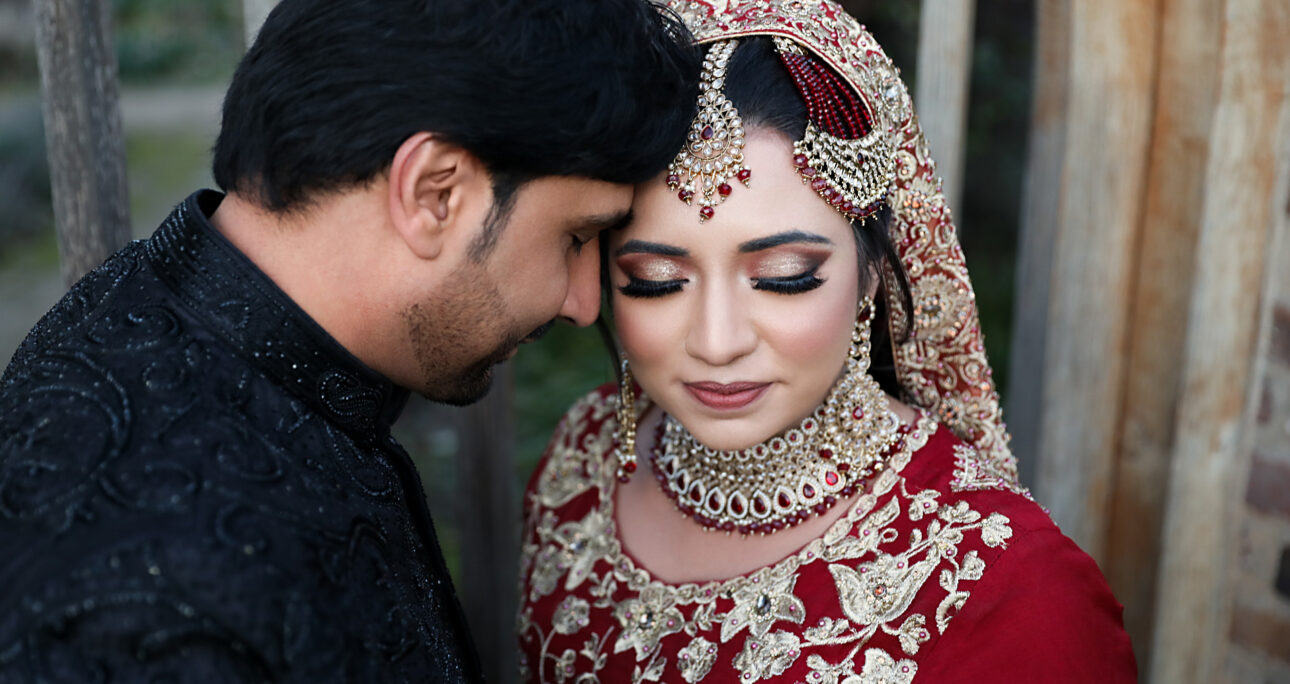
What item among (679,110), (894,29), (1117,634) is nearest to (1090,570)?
(1117,634)

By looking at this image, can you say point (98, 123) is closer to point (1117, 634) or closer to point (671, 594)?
point (671, 594)

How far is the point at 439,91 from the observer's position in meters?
1.47

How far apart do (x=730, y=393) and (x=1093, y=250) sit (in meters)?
1.08

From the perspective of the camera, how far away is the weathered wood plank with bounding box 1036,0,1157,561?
2.36 m

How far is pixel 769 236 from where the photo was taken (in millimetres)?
1724

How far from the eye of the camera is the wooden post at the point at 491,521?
2.68 m

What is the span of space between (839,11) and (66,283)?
1.47 meters

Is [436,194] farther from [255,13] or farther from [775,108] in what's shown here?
[255,13]

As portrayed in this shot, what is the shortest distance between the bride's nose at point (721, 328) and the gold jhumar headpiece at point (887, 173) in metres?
0.13

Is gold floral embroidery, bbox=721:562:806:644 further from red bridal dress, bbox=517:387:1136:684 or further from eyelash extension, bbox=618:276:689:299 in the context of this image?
eyelash extension, bbox=618:276:689:299

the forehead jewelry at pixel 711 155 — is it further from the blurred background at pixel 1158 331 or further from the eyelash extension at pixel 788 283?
the blurred background at pixel 1158 331

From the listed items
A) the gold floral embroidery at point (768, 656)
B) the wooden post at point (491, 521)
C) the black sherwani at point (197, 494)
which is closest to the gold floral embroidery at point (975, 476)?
the gold floral embroidery at point (768, 656)

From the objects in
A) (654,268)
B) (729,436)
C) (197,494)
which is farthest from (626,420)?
(197,494)

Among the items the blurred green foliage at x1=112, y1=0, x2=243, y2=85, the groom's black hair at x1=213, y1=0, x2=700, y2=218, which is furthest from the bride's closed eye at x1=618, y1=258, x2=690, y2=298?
the blurred green foliage at x1=112, y1=0, x2=243, y2=85
